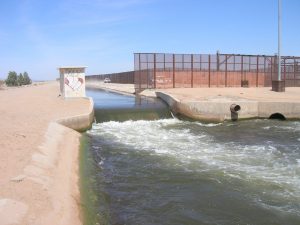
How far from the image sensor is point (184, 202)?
28.8 ft

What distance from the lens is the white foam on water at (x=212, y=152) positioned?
35.3 feet

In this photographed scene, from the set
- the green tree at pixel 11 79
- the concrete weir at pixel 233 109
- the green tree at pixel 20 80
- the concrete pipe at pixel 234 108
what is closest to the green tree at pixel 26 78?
the green tree at pixel 20 80

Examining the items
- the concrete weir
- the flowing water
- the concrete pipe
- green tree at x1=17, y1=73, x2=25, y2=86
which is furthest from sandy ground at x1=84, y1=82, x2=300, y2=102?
green tree at x1=17, y1=73, x2=25, y2=86

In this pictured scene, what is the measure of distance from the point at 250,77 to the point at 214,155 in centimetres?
2922

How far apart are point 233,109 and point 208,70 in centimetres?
1651

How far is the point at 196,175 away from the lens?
10891 mm

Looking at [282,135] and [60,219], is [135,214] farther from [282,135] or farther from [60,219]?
[282,135]

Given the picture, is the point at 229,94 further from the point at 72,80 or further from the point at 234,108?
the point at 72,80

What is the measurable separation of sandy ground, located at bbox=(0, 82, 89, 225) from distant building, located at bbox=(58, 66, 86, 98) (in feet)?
31.1

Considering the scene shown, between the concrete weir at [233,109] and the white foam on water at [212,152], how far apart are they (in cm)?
193

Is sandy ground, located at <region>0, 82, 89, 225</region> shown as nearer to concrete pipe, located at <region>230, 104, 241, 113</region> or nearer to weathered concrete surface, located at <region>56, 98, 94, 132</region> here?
weathered concrete surface, located at <region>56, 98, 94, 132</region>

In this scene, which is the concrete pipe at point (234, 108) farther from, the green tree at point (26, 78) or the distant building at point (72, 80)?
the green tree at point (26, 78)

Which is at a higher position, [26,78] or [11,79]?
[26,78]

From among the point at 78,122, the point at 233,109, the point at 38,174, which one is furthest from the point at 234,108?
the point at 38,174
